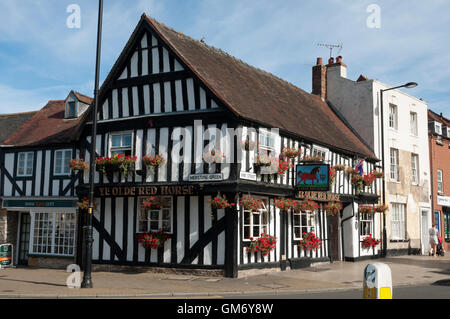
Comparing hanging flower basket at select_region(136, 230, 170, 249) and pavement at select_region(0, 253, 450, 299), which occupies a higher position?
hanging flower basket at select_region(136, 230, 170, 249)

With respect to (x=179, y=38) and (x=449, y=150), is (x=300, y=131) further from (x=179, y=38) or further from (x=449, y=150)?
(x=449, y=150)

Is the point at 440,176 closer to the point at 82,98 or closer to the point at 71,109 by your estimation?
the point at 82,98

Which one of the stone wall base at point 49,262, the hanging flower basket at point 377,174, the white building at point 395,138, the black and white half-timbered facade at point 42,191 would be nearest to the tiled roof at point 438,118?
the white building at point 395,138

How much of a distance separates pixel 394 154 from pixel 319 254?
870 centimetres

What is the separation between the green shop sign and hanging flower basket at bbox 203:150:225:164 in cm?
638

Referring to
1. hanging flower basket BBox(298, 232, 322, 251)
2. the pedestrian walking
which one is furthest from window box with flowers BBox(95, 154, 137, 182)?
the pedestrian walking

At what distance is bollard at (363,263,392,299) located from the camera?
23.4ft

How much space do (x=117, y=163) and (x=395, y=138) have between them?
1510 cm

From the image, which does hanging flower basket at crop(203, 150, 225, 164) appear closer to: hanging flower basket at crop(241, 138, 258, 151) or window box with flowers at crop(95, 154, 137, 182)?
hanging flower basket at crop(241, 138, 258, 151)

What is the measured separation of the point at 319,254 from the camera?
1977 cm

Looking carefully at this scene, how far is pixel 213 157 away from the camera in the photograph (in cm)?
1579

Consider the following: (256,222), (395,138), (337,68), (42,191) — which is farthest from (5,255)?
(395,138)

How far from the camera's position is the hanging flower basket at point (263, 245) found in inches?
625

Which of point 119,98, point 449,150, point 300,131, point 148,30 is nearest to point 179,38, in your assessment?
point 148,30
